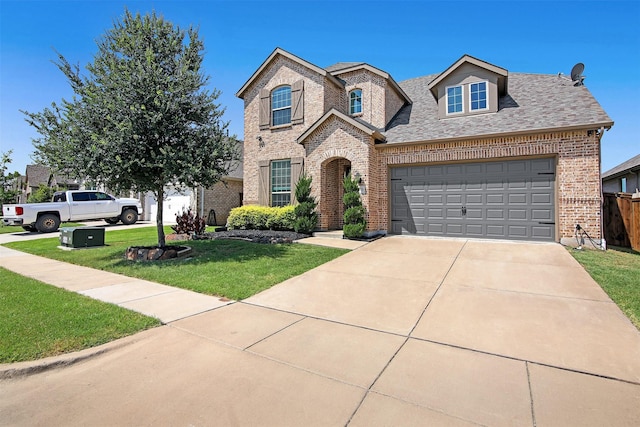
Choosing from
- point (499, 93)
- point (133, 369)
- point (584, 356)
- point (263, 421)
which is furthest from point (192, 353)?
point (499, 93)

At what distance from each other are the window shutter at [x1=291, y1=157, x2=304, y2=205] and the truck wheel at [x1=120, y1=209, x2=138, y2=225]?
11180 millimetres

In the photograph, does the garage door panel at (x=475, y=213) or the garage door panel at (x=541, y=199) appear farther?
the garage door panel at (x=475, y=213)

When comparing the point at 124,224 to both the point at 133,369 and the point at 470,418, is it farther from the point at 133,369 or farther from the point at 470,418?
the point at 470,418

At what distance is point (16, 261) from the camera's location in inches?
336

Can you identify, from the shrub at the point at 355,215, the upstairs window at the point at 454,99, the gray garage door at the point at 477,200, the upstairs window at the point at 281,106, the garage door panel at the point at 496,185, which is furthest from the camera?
the upstairs window at the point at 281,106

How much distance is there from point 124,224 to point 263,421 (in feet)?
64.5

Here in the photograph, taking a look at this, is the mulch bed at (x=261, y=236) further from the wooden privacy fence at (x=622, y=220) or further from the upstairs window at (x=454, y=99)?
the wooden privacy fence at (x=622, y=220)

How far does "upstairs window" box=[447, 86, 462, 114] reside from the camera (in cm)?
1179

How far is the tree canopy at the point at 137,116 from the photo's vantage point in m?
7.40

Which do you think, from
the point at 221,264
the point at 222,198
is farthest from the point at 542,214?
the point at 222,198

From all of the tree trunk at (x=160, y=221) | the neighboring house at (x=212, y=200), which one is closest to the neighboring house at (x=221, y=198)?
the neighboring house at (x=212, y=200)

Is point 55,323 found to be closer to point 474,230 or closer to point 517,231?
point 474,230

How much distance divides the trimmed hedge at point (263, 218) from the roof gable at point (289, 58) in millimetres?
5869

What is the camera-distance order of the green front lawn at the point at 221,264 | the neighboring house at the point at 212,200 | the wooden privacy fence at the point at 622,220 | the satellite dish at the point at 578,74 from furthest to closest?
the neighboring house at the point at 212,200
the satellite dish at the point at 578,74
the wooden privacy fence at the point at 622,220
the green front lawn at the point at 221,264
